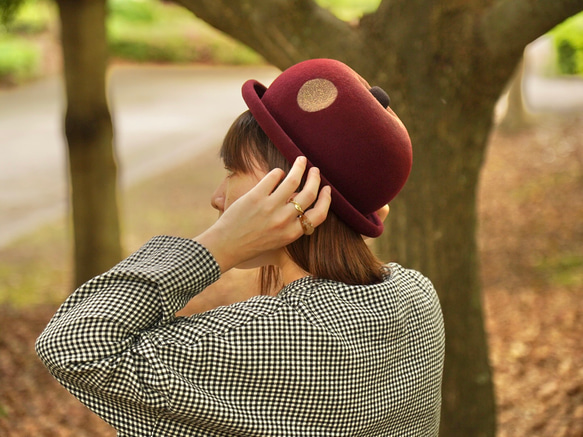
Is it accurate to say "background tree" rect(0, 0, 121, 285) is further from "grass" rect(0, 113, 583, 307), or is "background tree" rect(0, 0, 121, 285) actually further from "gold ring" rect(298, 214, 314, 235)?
"gold ring" rect(298, 214, 314, 235)

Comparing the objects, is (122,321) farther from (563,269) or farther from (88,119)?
(563,269)

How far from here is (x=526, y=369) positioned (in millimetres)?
5238

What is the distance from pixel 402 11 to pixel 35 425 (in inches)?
136

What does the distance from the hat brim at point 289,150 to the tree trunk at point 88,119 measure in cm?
444

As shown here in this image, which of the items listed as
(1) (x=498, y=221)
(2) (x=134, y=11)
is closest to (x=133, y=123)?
(1) (x=498, y=221)

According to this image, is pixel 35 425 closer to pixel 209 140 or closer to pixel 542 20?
pixel 542 20

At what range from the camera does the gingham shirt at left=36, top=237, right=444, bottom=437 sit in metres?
1.44

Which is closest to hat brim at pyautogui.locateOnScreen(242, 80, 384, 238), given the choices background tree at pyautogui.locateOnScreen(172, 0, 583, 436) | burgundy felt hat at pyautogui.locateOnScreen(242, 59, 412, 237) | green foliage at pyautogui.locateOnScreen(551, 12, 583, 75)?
burgundy felt hat at pyautogui.locateOnScreen(242, 59, 412, 237)

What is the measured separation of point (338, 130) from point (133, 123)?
15828mm

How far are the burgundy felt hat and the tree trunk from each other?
4.48 metres

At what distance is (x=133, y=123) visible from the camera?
1681cm

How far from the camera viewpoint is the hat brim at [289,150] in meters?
1.55

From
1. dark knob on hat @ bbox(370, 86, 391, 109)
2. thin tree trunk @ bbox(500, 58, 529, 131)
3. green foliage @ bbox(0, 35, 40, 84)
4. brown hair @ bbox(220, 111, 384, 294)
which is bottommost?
thin tree trunk @ bbox(500, 58, 529, 131)

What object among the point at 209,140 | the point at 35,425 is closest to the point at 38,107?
the point at 209,140
